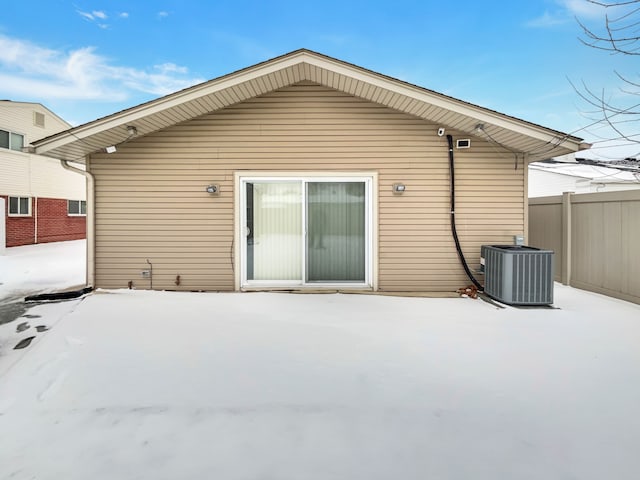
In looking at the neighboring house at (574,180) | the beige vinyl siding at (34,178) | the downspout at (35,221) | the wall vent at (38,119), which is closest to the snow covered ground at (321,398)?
the beige vinyl siding at (34,178)

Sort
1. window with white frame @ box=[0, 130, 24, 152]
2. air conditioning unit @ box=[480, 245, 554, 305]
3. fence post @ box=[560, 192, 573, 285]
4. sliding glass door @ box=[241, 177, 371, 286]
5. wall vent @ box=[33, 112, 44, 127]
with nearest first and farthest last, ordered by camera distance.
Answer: air conditioning unit @ box=[480, 245, 554, 305]
sliding glass door @ box=[241, 177, 371, 286]
fence post @ box=[560, 192, 573, 285]
window with white frame @ box=[0, 130, 24, 152]
wall vent @ box=[33, 112, 44, 127]

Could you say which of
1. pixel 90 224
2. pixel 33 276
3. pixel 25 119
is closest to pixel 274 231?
pixel 90 224

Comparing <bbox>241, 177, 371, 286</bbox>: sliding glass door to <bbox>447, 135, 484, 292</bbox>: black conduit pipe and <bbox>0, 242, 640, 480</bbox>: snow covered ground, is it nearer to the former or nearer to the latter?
<bbox>447, 135, 484, 292</bbox>: black conduit pipe

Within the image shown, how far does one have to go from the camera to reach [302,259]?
6090 mm

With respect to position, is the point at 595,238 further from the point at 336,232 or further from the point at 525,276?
the point at 336,232

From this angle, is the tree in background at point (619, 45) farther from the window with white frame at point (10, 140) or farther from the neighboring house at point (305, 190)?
the window with white frame at point (10, 140)

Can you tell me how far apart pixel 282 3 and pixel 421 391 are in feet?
85.7

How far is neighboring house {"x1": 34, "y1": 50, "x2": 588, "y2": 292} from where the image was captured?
5.90 meters

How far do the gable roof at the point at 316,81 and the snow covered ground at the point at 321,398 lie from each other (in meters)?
2.58

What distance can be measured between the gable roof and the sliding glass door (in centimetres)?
137

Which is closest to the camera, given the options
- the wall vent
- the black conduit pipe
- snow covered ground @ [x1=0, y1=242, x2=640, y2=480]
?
snow covered ground @ [x1=0, y1=242, x2=640, y2=480]

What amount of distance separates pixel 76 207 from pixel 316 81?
16363 mm

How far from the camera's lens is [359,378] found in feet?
9.29

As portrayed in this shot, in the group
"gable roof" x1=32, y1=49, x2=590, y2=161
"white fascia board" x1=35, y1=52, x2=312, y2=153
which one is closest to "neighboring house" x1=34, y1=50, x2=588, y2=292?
"gable roof" x1=32, y1=49, x2=590, y2=161
